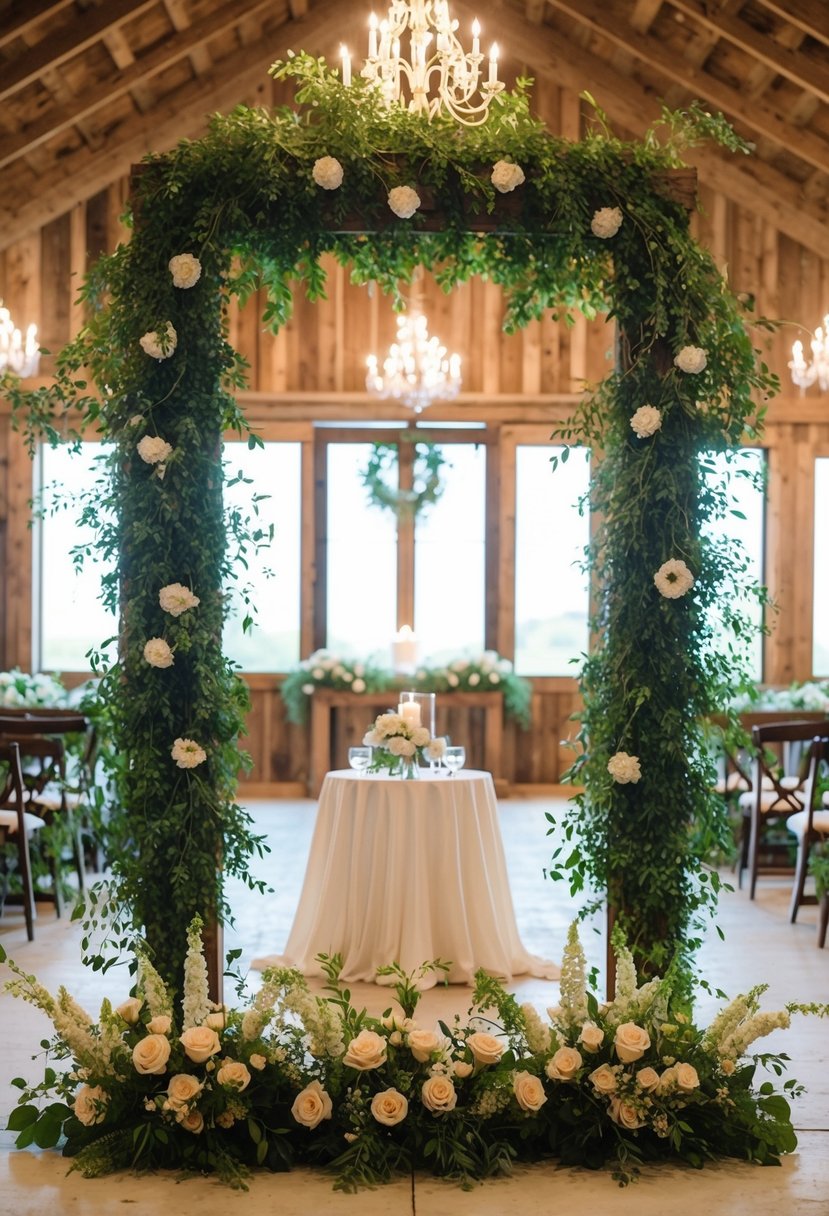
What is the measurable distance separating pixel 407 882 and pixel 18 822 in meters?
1.88

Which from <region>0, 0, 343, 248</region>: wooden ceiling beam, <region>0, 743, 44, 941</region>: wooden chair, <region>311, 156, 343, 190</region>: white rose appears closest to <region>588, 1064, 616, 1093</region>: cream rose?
<region>311, 156, 343, 190</region>: white rose

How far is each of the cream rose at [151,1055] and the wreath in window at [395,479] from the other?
7972mm

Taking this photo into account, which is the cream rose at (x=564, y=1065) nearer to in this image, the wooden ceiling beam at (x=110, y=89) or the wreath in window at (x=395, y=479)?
the wooden ceiling beam at (x=110, y=89)

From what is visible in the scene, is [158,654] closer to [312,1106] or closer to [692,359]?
[312,1106]

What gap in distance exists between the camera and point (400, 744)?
229 inches

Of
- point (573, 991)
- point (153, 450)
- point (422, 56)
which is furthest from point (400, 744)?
point (422, 56)

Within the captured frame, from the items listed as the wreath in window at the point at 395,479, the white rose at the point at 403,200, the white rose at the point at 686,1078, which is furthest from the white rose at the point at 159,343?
the wreath in window at the point at 395,479

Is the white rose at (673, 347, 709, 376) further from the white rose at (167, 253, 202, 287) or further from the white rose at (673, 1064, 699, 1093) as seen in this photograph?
the white rose at (673, 1064, 699, 1093)

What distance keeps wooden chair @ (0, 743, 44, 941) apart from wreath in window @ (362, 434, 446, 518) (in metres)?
5.28

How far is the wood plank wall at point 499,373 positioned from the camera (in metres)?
11.2

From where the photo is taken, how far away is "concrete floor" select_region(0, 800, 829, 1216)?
3523 millimetres

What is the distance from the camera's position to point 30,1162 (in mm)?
3803

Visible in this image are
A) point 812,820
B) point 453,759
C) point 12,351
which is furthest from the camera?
point 12,351

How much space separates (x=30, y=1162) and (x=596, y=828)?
2.01 metres
